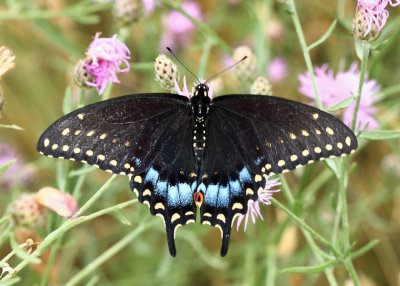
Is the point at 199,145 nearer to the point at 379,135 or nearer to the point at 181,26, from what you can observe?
the point at 379,135

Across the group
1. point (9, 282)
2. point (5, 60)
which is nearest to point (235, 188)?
point (9, 282)

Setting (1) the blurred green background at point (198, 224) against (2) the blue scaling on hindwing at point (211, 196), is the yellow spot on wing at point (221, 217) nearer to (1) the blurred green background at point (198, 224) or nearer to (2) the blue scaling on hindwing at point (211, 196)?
(2) the blue scaling on hindwing at point (211, 196)

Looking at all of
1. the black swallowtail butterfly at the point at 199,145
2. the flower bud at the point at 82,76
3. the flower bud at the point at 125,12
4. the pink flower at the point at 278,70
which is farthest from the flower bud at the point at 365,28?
the pink flower at the point at 278,70

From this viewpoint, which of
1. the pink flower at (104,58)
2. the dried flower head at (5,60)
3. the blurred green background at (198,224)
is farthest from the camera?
the blurred green background at (198,224)

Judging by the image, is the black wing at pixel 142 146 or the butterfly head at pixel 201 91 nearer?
the black wing at pixel 142 146

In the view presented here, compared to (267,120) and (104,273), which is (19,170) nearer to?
(104,273)

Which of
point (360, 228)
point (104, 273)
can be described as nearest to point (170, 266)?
point (104, 273)

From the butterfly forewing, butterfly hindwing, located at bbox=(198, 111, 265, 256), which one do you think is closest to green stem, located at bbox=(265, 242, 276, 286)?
butterfly hindwing, located at bbox=(198, 111, 265, 256)

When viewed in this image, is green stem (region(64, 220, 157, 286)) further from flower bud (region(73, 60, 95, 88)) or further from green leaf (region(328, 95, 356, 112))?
green leaf (region(328, 95, 356, 112))
